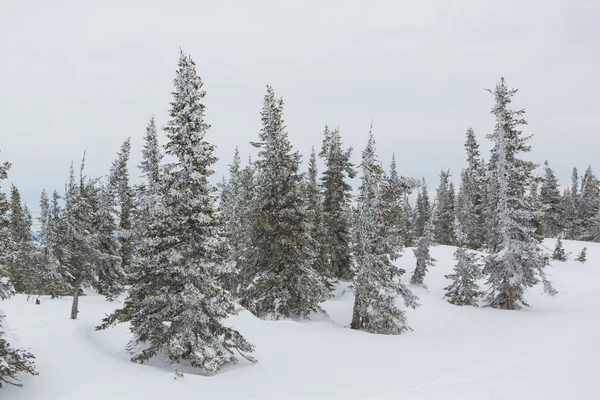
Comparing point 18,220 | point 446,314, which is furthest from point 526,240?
point 18,220

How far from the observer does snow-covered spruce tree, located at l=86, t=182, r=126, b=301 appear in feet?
126

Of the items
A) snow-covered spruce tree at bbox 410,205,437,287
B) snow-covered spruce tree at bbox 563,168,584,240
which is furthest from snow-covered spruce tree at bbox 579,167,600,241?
snow-covered spruce tree at bbox 410,205,437,287

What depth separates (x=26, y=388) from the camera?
1095 centimetres

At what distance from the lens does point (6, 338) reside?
34.0 ft

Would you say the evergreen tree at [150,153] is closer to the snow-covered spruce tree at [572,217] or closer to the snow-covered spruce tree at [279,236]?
the snow-covered spruce tree at [279,236]

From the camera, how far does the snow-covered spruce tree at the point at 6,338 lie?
10048 millimetres

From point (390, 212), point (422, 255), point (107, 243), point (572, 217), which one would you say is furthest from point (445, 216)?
point (107, 243)

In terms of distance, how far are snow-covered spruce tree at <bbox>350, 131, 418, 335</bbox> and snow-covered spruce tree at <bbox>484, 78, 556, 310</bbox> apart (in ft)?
24.8

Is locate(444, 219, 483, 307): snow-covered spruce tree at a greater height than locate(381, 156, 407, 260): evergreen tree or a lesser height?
lesser

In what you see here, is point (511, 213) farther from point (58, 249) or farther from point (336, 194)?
point (58, 249)

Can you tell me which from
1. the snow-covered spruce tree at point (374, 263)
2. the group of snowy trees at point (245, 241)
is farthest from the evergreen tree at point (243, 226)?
the snow-covered spruce tree at point (374, 263)

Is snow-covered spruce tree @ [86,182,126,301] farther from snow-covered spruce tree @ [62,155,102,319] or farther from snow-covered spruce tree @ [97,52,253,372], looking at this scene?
snow-covered spruce tree @ [97,52,253,372]

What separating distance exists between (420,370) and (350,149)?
Answer: 25.0m

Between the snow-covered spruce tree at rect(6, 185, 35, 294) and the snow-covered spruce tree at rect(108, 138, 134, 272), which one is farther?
the snow-covered spruce tree at rect(108, 138, 134, 272)
